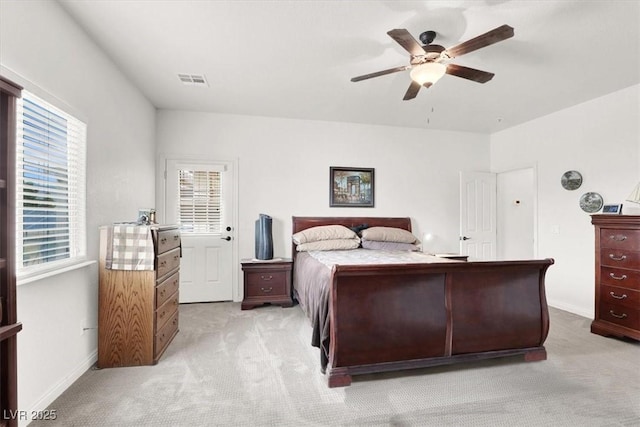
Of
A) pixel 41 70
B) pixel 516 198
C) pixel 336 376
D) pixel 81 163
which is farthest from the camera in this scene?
pixel 516 198

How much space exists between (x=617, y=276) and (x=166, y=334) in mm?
4507

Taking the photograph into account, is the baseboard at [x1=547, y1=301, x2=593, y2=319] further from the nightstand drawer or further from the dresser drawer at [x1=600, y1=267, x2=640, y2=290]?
the nightstand drawer

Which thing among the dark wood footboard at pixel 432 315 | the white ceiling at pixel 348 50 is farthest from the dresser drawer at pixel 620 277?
the white ceiling at pixel 348 50

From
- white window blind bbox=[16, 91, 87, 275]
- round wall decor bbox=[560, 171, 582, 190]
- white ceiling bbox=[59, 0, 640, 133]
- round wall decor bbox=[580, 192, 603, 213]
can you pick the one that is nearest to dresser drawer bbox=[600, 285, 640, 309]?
round wall decor bbox=[580, 192, 603, 213]

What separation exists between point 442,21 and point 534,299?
90.8 inches

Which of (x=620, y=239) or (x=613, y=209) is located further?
(x=613, y=209)

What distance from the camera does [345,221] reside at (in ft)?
15.3

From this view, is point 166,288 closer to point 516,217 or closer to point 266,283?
point 266,283

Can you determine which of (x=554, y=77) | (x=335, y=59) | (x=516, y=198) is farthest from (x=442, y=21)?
(x=516, y=198)

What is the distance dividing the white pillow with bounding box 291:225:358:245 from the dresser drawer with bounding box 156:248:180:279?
159 centimetres

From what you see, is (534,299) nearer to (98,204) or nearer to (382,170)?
(382,170)

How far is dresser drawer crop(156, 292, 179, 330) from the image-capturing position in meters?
2.58

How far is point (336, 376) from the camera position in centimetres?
216

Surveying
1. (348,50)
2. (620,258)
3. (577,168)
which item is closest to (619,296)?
(620,258)
